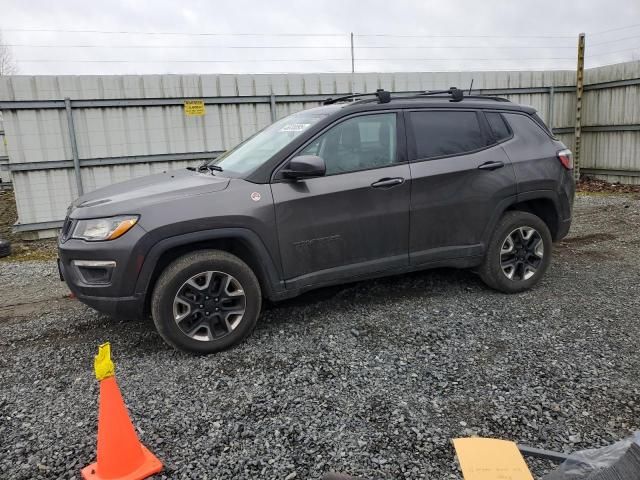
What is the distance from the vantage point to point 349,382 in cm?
331

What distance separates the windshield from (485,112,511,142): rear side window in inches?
65.5

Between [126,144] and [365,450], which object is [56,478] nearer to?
[365,450]

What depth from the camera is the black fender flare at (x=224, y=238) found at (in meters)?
3.58

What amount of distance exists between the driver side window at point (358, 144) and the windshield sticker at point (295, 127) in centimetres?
19

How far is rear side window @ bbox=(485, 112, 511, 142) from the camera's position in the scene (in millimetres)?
4773

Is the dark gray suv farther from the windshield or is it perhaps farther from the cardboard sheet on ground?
the cardboard sheet on ground

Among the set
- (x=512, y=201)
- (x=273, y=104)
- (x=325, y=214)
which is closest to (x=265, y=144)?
(x=325, y=214)

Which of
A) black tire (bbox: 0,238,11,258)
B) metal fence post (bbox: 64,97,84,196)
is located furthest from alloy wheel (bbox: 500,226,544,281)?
metal fence post (bbox: 64,97,84,196)

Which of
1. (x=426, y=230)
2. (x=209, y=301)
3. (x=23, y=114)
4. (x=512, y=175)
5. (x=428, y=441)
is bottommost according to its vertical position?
(x=428, y=441)

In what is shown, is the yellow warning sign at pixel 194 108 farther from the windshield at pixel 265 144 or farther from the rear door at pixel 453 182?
the rear door at pixel 453 182

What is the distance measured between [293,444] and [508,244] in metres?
3.04

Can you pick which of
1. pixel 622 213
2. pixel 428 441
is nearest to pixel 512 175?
pixel 428 441

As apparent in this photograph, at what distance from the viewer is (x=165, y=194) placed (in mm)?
3727

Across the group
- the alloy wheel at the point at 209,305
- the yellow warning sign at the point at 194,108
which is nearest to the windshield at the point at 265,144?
the alloy wheel at the point at 209,305
